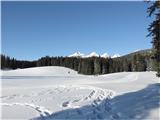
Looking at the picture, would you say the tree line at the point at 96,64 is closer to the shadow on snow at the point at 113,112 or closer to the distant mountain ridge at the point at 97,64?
the distant mountain ridge at the point at 97,64

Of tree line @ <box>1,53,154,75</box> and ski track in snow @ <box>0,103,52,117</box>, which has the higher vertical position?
tree line @ <box>1,53,154,75</box>

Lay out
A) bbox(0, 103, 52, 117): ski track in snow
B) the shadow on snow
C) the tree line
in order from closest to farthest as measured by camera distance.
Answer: the shadow on snow
bbox(0, 103, 52, 117): ski track in snow
the tree line

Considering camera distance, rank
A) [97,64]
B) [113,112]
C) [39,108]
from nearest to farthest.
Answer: [113,112]
[39,108]
[97,64]

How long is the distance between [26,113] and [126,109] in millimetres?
4553

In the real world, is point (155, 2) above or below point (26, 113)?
above

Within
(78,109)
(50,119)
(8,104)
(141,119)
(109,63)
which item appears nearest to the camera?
(141,119)

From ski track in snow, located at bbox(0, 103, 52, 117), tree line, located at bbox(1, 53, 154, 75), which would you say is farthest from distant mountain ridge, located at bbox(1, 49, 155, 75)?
ski track in snow, located at bbox(0, 103, 52, 117)

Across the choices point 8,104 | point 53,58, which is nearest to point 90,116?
point 8,104

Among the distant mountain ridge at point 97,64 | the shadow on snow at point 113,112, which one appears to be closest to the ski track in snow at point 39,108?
the shadow on snow at point 113,112

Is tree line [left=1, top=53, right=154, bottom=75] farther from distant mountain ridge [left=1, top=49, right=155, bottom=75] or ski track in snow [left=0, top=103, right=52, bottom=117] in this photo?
ski track in snow [left=0, top=103, right=52, bottom=117]

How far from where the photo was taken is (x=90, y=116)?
507 inches

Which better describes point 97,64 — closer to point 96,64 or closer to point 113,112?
point 96,64

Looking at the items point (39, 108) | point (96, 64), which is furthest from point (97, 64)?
point (39, 108)

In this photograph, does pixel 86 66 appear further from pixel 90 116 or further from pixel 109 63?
pixel 90 116
